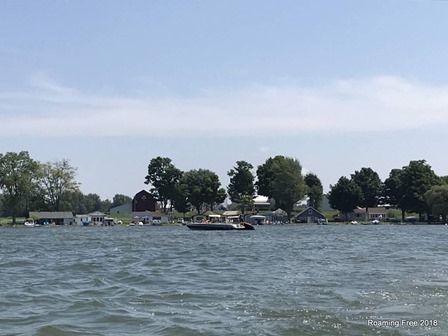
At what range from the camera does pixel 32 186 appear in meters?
131

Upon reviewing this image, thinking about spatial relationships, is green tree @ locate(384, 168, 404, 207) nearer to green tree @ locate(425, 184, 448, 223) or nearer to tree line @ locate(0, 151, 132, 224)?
green tree @ locate(425, 184, 448, 223)

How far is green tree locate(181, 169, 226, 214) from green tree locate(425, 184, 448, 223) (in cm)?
4832

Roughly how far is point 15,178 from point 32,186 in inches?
187

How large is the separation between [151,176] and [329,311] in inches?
5466

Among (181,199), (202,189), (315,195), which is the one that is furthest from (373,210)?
(181,199)

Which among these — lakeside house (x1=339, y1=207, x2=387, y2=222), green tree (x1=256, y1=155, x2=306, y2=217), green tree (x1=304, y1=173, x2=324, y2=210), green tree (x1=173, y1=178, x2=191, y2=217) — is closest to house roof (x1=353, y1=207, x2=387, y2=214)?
lakeside house (x1=339, y1=207, x2=387, y2=222)

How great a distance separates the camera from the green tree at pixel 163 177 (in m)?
151

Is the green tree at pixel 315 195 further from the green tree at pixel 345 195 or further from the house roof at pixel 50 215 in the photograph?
the house roof at pixel 50 215

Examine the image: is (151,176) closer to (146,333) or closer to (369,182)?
(369,182)

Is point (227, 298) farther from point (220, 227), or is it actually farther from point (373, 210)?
point (373, 210)

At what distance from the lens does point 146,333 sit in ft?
46.5

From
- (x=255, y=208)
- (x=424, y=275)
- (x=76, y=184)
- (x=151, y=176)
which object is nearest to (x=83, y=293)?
(x=424, y=275)

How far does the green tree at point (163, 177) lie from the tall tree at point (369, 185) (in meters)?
41.5

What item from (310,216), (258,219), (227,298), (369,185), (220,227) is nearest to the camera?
(227,298)
